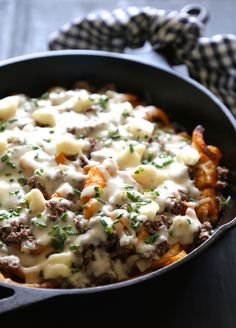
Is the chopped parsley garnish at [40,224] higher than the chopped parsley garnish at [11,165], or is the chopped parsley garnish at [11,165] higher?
the chopped parsley garnish at [11,165]

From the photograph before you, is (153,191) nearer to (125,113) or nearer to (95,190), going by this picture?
(95,190)

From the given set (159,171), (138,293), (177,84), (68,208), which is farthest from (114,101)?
(138,293)

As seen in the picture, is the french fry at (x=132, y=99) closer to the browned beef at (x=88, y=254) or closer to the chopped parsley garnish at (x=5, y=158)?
the chopped parsley garnish at (x=5, y=158)

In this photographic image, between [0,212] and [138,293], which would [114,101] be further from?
[138,293]

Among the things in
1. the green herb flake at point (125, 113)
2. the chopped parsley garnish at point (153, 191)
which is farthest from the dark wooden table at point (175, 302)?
the green herb flake at point (125, 113)

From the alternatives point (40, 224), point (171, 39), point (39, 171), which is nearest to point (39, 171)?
point (39, 171)

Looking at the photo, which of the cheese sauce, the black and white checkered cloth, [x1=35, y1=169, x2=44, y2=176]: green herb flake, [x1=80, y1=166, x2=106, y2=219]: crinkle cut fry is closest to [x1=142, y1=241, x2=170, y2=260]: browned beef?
the cheese sauce
